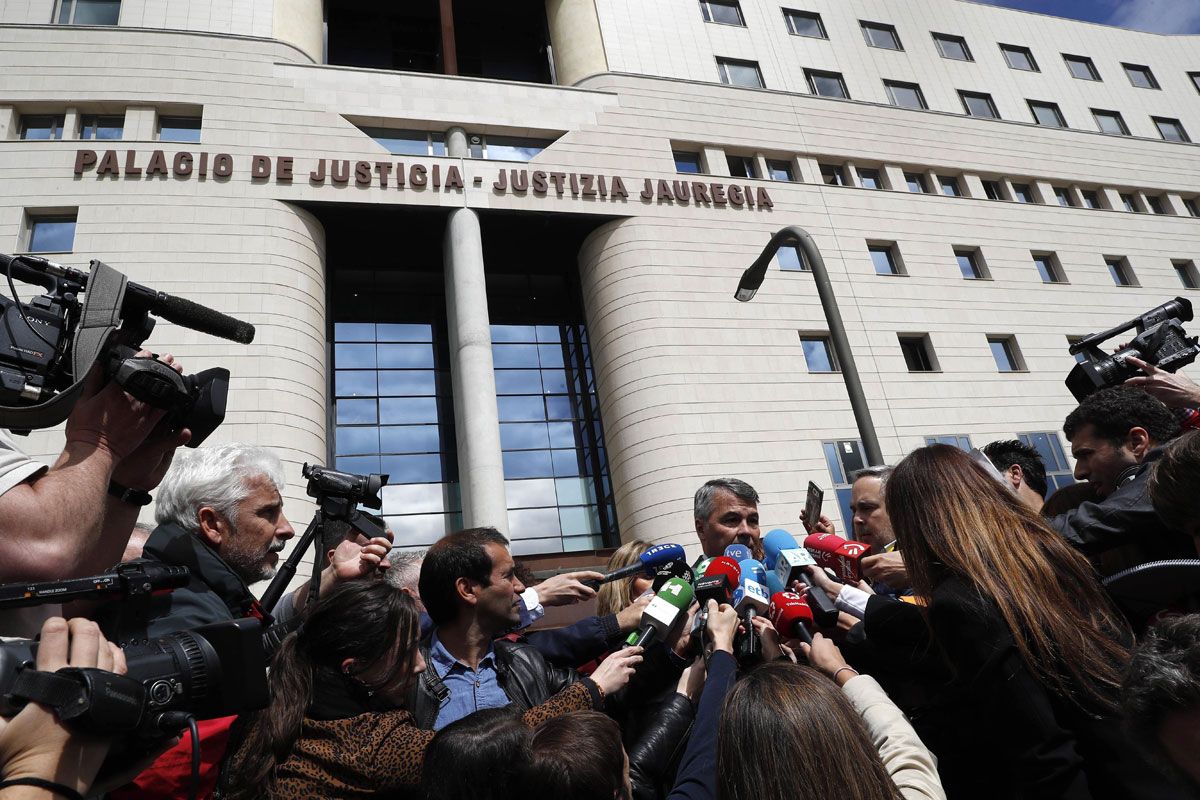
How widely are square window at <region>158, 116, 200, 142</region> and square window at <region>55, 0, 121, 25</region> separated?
3.51 meters

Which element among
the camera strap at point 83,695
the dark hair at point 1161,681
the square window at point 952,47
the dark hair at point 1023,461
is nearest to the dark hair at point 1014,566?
the dark hair at point 1161,681

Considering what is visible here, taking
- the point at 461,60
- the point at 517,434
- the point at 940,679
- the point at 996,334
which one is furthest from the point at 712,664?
the point at 461,60

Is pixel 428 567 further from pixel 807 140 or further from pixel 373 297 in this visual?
pixel 807 140

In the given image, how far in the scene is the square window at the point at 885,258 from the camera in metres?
21.2

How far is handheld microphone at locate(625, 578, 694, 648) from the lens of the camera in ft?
9.19

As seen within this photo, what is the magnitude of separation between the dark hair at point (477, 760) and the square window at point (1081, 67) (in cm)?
3365

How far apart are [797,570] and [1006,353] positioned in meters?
21.4

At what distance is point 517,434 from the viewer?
19.7m

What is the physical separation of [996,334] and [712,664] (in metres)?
21.8

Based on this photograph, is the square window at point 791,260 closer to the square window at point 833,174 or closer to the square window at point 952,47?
the square window at point 833,174

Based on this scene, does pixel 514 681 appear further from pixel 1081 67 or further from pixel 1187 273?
pixel 1081 67

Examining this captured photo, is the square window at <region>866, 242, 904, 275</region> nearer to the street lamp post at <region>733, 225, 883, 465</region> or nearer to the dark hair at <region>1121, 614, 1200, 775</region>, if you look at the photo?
the street lamp post at <region>733, 225, 883, 465</region>

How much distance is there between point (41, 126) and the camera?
1681cm

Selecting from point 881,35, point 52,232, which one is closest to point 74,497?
point 52,232
